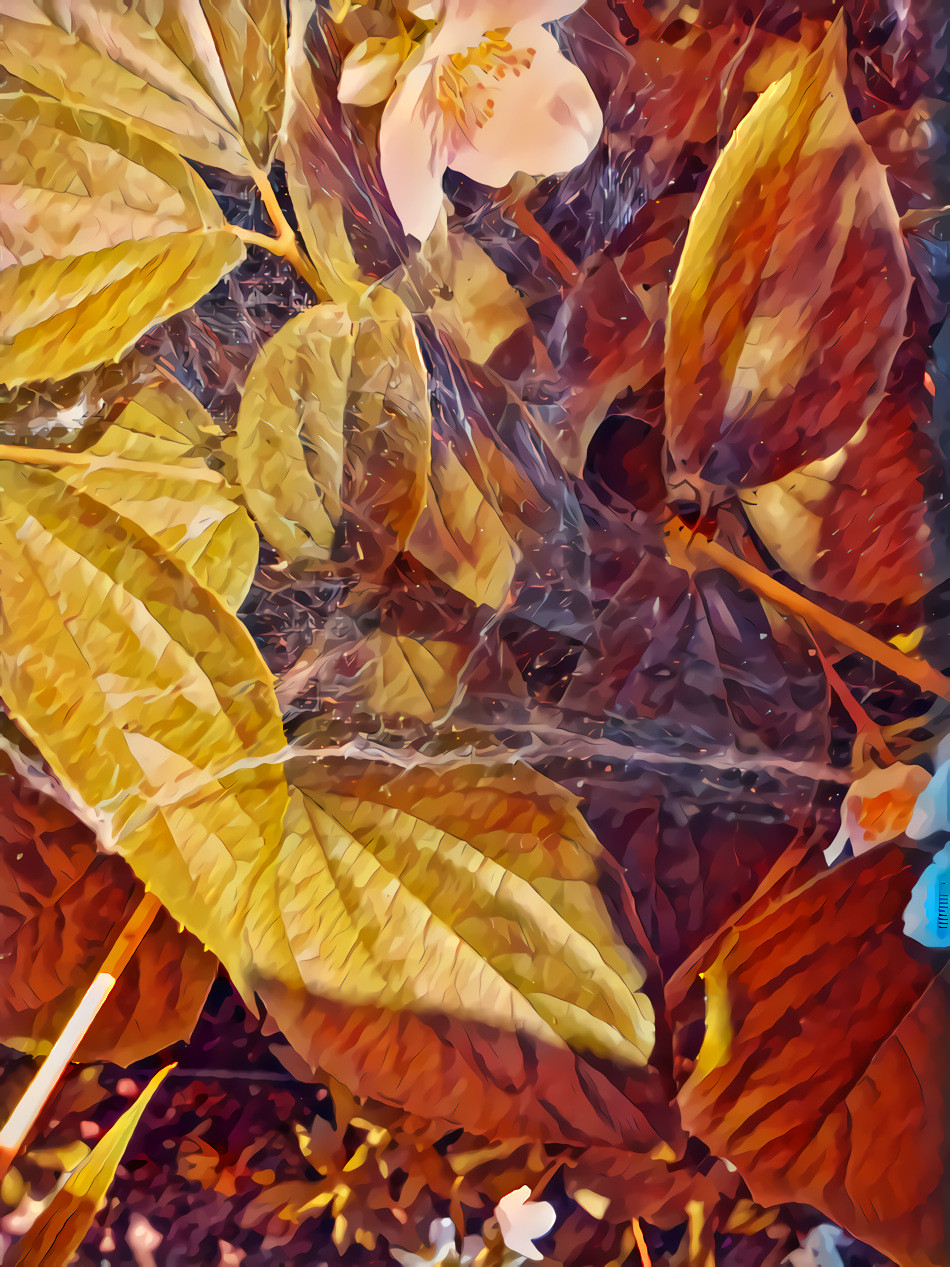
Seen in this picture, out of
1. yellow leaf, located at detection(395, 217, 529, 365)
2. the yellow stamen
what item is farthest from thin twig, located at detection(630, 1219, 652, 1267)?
the yellow stamen

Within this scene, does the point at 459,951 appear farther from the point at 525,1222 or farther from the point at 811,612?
the point at 811,612

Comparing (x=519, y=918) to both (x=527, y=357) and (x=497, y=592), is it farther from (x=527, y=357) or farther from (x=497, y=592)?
(x=527, y=357)

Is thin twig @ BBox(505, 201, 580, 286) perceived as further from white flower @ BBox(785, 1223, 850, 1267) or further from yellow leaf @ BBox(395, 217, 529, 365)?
white flower @ BBox(785, 1223, 850, 1267)

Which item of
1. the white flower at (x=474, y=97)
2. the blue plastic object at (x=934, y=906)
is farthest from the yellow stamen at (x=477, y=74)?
the blue plastic object at (x=934, y=906)

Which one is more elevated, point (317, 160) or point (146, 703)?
point (317, 160)

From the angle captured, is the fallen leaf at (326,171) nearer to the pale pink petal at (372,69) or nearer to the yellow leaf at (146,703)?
the pale pink petal at (372,69)

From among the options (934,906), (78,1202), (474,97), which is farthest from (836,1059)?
(474,97)
